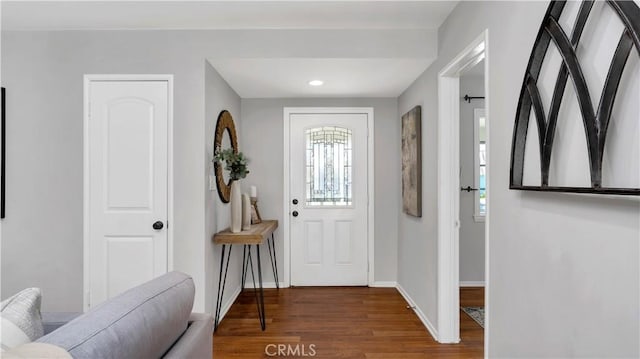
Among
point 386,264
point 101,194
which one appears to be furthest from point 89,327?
point 386,264

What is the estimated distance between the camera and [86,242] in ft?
8.97

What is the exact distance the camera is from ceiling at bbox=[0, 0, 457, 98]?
7.75ft

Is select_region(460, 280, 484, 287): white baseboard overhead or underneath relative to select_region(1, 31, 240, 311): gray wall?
underneath

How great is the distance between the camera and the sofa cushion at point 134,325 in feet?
2.64

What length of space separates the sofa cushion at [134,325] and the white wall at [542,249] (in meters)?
1.35

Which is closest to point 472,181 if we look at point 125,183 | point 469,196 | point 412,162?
point 469,196

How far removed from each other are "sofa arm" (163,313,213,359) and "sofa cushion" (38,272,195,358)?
2cm

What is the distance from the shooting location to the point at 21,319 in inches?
36.6

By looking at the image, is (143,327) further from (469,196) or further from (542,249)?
(469,196)

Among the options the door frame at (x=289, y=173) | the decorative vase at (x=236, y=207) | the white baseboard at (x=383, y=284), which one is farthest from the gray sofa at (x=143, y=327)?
the white baseboard at (x=383, y=284)

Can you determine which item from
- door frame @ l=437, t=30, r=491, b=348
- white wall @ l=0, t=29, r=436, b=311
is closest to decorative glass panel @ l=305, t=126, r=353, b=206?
white wall @ l=0, t=29, r=436, b=311

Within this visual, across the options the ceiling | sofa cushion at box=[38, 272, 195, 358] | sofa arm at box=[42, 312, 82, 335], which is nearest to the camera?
sofa cushion at box=[38, 272, 195, 358]

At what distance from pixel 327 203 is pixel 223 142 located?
55.9 inches

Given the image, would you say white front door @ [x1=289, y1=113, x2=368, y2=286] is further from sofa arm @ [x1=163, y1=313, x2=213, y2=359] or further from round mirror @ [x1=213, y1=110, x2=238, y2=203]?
sofa arm @ [x1=163, y1=313, x2=213, y2=359]
